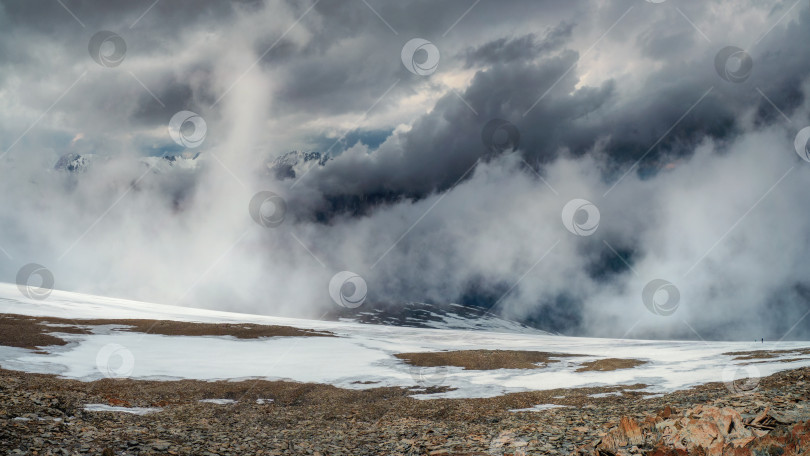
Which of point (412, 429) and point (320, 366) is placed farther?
point (320, 366)

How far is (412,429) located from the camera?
19.3m

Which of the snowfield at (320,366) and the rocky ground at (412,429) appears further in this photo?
the snowfield at (320,366)

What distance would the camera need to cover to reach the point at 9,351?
50.9 meters

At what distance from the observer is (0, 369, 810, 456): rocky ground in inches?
452

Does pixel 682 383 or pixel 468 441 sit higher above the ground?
pixel 682 383

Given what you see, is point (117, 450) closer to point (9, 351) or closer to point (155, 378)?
point (155, 378)

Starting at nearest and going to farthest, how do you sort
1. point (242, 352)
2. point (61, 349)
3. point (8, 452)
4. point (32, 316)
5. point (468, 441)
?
point (8, 452) → point (468, 441) → point (61, 349) → point (242, 352) → point (32, 316)

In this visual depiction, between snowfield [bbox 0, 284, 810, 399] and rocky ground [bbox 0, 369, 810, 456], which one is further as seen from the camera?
snowfield [bbox 0, 284, 810, 399]

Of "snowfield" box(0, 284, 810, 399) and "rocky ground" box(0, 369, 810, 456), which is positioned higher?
"snowfield" box(0, 284, 810, 399)

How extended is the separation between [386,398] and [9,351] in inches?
1897

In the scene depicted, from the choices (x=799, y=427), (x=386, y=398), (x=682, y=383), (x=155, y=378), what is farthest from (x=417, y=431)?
(x=155, y=378)

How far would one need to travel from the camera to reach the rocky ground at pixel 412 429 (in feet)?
37.7

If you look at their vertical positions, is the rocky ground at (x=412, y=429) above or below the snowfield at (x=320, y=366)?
below

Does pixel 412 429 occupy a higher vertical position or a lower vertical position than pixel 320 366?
lower
